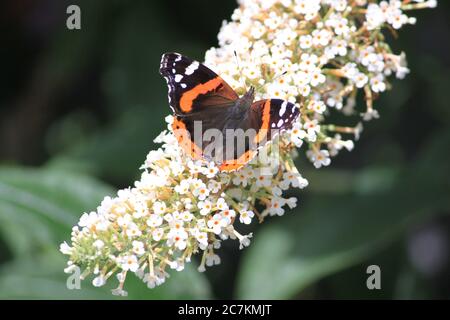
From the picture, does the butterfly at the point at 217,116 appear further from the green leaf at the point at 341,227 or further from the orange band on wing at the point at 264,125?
the green leaf at the point at 341,227

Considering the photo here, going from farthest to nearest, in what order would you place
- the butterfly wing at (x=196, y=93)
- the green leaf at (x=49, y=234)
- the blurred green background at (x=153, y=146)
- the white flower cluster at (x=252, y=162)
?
the blurred green background at (x=153, y=146)
the green leaf at (x=49, y=234)
the butterfly wing at (x=196, y=93)
the white flower cluster at (x=252, y=162)

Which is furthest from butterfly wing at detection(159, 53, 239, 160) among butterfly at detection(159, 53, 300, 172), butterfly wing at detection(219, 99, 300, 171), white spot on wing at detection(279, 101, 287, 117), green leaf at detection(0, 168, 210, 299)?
green leaf at detection(0, 168, 210, 299)

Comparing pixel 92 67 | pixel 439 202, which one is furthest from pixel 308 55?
pixel 92 67

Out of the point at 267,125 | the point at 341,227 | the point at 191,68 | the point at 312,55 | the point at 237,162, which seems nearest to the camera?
the point at 237,162

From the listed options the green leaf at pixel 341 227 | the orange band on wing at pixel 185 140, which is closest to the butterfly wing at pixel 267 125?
the orange band on wing at pixel 185 140

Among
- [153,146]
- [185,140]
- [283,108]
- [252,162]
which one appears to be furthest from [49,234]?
[283,108]

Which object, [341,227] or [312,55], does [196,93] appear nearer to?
[312,55]
